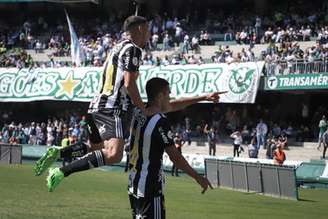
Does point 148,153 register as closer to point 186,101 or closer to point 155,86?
point 155,86

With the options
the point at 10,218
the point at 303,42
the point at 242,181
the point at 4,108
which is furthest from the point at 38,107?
the point at 10,218

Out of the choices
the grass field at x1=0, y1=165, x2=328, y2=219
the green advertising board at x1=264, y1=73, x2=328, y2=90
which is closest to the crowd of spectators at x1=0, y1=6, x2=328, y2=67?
the green advertising board at x1=264, y1=73, x2=328, y2=90

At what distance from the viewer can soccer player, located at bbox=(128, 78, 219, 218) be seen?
6332 millimetres

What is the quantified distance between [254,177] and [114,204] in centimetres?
963

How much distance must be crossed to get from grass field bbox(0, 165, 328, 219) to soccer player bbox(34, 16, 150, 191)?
321 cm

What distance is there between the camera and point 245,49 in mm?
37125

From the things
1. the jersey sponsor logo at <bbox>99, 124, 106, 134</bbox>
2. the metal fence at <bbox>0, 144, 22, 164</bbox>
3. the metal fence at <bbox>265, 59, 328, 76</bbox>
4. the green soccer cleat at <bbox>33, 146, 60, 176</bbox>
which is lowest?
the metal fence at <bbox>0, 144, 22, 164</bbox>

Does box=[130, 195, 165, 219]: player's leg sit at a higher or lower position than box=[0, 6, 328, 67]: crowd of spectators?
lower


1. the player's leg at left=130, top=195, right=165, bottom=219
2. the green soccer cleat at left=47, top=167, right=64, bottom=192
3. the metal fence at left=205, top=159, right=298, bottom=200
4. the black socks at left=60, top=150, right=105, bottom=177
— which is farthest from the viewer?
the metal fence at left=205, top=159, right=298, bottom=200

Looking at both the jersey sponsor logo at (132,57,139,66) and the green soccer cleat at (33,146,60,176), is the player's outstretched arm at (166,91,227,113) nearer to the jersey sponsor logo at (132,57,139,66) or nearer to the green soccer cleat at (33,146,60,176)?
the jersey sponsor logo at (132,57,139,66)

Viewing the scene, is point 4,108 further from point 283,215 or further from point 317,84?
point 283,215

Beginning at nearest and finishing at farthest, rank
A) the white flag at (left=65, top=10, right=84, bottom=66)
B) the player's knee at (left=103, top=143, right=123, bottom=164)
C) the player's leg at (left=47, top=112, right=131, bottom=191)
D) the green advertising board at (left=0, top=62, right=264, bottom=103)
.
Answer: the player's leg at (left=47, top=112, right=131, bottom=191), the player's knee at (left=103, top=143, right=123, bottom=164), the green advertising board at (left=0, top=62, right=264, bottom=103), the white flag at (left=65, top=10, right=84, bottom=66)

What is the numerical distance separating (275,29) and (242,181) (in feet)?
50.1

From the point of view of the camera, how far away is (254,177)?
77.7 feet
